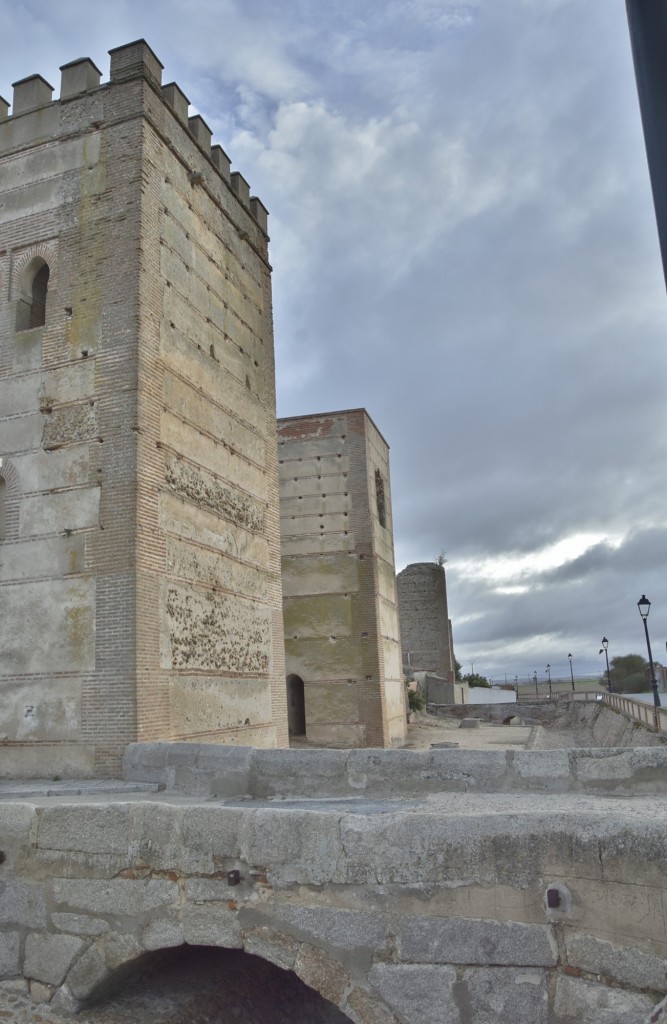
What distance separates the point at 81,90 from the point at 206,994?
39.6ft

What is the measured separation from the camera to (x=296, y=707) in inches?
842

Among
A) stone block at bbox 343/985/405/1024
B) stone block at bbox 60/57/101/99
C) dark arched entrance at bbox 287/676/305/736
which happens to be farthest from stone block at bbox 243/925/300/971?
dark arched entrance at bbox 287/676/305/736

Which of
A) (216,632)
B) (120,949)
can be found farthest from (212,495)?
(120,949)

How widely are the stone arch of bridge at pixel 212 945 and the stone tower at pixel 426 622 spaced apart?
36.9 meters

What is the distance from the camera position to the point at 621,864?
428 centimetres

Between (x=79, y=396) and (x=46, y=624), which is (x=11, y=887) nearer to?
(x=46, y=624)

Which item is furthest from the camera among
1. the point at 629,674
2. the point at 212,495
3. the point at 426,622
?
the point at 629,674

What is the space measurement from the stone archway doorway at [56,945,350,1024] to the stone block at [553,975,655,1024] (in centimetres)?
303

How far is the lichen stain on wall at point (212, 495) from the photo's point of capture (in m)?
11.0

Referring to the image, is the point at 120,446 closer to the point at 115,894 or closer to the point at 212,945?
the point at 115,894

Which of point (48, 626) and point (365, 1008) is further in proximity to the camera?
point (48, 626)

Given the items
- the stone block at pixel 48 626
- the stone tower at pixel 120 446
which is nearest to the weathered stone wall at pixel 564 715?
the stone tower at pixel 120 446

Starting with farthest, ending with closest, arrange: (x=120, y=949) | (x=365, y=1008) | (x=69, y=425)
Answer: (x=69, y=425) → (x=120, y=949) → (x=365, y=1008)

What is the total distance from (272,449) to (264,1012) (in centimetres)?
965
